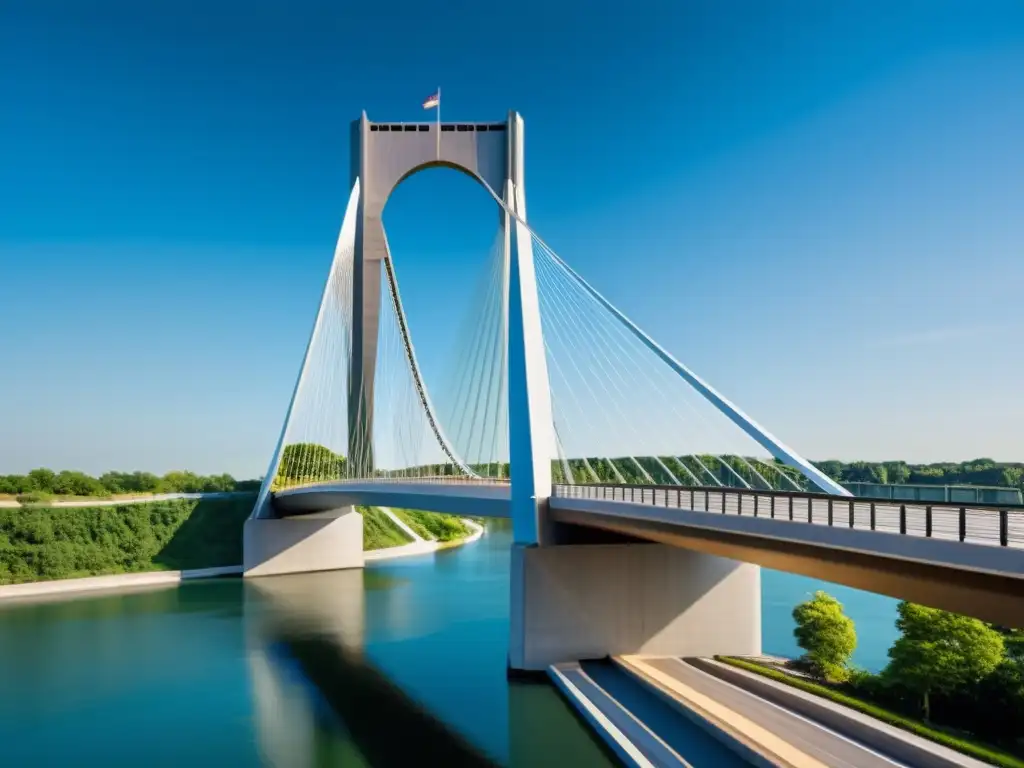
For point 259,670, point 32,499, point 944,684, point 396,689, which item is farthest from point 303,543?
point 944,684

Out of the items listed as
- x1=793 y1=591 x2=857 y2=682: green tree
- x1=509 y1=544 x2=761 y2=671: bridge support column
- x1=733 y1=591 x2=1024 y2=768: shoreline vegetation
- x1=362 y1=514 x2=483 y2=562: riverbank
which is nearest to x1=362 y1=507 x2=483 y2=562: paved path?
x1=362 y1=514 x2=483 y2=562: riverbank

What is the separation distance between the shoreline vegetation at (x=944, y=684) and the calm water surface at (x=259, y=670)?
3278 mm

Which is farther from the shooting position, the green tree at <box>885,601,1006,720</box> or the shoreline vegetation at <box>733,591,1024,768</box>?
the green tree at <box>885,601,1006,720</box>

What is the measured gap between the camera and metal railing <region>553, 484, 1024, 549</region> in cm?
748

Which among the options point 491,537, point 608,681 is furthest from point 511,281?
point 491,537

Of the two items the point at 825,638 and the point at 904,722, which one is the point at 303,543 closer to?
the point at 825,638

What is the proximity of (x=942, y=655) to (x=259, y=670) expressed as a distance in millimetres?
13506

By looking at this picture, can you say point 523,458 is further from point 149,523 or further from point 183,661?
point 149,523

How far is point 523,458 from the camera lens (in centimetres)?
1723

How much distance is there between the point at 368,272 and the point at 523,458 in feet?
51.2

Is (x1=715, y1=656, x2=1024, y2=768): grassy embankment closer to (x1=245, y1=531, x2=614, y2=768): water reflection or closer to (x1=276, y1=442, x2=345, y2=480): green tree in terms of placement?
(x1=245, y1=531, x2=614, y2=768): water reflection

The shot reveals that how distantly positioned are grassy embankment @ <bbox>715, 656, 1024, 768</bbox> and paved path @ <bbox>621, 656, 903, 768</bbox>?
3.28ft

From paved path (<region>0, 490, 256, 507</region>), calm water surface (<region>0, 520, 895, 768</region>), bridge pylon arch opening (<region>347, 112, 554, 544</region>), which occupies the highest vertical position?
bridge pylon arch opening (<region>347, 112, 554, 544</region>)

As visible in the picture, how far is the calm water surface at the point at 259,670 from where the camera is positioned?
43.5ft
